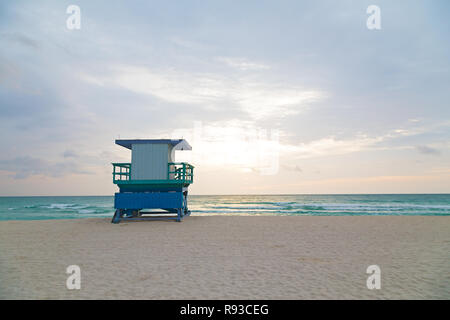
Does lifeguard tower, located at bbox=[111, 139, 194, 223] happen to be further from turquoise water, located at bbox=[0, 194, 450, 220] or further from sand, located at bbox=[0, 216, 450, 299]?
turquoise water, located at bbox=[0, 194, 450, 220]

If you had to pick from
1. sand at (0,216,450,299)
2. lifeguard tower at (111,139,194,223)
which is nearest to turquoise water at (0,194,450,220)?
lifeguard tower at (111,139,194,223)

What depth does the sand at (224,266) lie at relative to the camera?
6711mm

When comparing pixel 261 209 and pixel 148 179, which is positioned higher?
pixel 148 179

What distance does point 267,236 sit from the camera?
1550cm

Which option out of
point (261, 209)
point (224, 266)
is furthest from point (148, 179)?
point (261, 209)

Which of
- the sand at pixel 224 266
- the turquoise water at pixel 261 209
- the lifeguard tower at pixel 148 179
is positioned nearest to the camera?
the sand at pixel 224 266

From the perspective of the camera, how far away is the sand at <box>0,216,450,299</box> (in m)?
6.71

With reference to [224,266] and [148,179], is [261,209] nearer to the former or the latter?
[148,179]

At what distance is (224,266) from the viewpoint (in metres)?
9.05

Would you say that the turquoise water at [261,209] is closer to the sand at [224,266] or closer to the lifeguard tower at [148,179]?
the lifeguard tower at [148,179]

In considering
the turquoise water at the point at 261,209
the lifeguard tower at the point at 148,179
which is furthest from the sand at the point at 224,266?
the turquoise water at the point at 261,209
